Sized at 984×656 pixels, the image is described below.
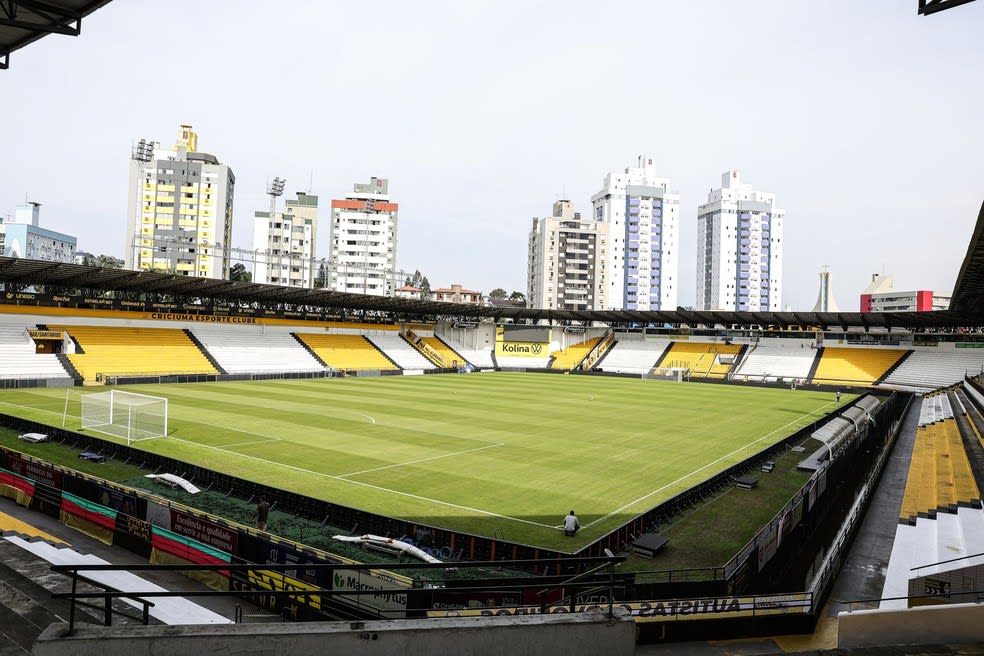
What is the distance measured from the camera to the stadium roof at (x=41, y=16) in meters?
11.4

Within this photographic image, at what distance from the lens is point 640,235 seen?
15600 centimetres

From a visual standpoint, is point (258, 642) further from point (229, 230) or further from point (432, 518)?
point (229, 230)

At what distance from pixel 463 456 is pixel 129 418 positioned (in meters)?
15.2

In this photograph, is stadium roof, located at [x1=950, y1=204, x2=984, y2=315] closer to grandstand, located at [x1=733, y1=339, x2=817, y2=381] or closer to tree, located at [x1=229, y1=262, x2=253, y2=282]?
grandstand, located at [x1=733, y1=339, x2=817, y2=381]

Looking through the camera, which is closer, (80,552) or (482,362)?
(80,552)

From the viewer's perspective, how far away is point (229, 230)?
432 ft

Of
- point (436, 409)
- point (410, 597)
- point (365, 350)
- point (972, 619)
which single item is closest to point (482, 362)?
point (365, 350)

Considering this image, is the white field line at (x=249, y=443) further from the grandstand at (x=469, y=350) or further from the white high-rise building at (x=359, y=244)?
the white high-rise building at (x=359, y=244)

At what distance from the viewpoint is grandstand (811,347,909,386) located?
6506cm

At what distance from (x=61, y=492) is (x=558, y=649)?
18.8 m

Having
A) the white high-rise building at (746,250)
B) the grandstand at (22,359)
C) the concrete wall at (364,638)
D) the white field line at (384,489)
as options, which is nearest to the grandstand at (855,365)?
the white field line at (384,489)

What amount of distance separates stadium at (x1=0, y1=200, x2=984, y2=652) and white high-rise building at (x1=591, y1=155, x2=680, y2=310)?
8275cm

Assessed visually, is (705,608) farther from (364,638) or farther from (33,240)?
(33,240)

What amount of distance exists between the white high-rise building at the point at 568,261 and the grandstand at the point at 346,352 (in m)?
72.9
